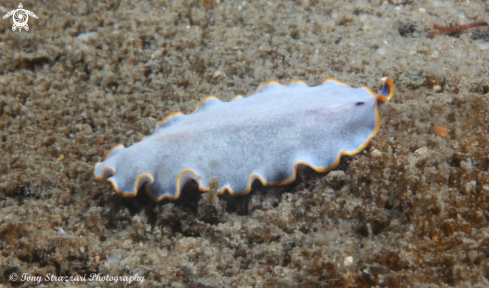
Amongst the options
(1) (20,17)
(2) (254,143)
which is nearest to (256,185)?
(2) (254,143)

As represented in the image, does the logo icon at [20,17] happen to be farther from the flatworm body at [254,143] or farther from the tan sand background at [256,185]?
the flatworm body at [254,143]

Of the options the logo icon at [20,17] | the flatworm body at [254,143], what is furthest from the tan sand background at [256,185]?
the flatworm body at [254,143]

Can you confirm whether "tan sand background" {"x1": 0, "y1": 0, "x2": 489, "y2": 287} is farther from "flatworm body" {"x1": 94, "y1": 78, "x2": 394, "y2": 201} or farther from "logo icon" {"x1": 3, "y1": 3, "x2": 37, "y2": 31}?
"flatworm body" {"x1": 94, "y1": 78, "x2": 394, "y2": 201}

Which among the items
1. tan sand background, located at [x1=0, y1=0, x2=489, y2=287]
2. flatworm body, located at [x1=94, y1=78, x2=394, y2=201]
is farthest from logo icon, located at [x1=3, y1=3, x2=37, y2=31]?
flatworm body, located at [x1=94, y1=78, x2=394, y2=201]

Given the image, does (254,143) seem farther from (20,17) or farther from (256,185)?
(20,17)

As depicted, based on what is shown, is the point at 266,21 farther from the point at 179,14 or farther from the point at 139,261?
the point at 139,261

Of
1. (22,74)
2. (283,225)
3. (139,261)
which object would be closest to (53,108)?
(22,74)

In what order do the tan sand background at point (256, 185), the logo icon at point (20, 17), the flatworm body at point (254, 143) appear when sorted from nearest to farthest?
1. the tan sand background at point (256, 185)
2. the flatworm body at point (254, 143)
3. the logo icon at point (20, 17)
